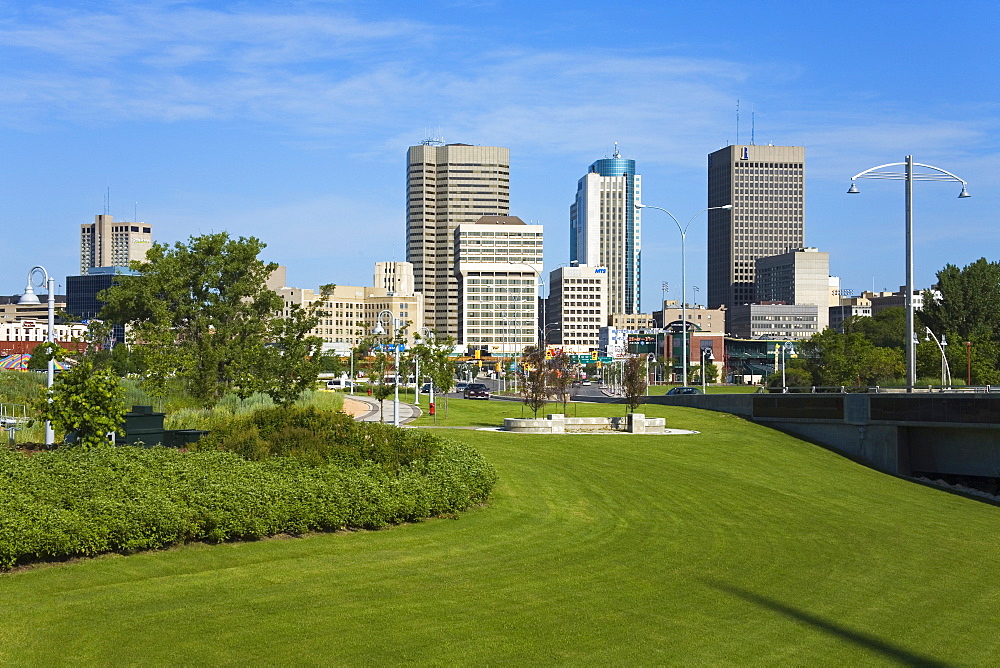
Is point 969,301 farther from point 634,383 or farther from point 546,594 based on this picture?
point 546,594

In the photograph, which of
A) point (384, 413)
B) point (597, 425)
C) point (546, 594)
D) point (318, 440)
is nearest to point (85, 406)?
point (318, 440)

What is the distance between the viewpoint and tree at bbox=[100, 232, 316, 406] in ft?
109

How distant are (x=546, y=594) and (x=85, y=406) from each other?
9.69 meters

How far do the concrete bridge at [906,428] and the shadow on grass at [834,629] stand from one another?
29.8 m

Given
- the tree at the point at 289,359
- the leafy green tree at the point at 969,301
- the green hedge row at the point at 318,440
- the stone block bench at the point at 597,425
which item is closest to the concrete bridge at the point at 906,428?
the stone block bench at the point at 597,425

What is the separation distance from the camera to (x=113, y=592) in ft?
44.7

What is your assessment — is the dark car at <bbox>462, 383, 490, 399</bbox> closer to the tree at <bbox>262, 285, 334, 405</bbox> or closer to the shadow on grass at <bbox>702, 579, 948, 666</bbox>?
the tree at <bbox>262, 285, 334, 405</bbox>

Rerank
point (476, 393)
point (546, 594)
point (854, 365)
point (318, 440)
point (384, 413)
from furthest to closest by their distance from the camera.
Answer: point (854, 365) → point (476, 393) → point (384, 413) → point (318, 440) → point (546, 594)

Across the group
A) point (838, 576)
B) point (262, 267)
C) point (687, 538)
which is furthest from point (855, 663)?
point (262, 267)

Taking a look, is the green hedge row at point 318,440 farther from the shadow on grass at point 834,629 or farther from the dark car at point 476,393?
the dark car at point 476,393

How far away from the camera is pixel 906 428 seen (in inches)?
1773

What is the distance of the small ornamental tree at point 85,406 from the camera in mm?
18938

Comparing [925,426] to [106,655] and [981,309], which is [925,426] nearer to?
[106,655]

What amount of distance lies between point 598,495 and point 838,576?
7677mm
